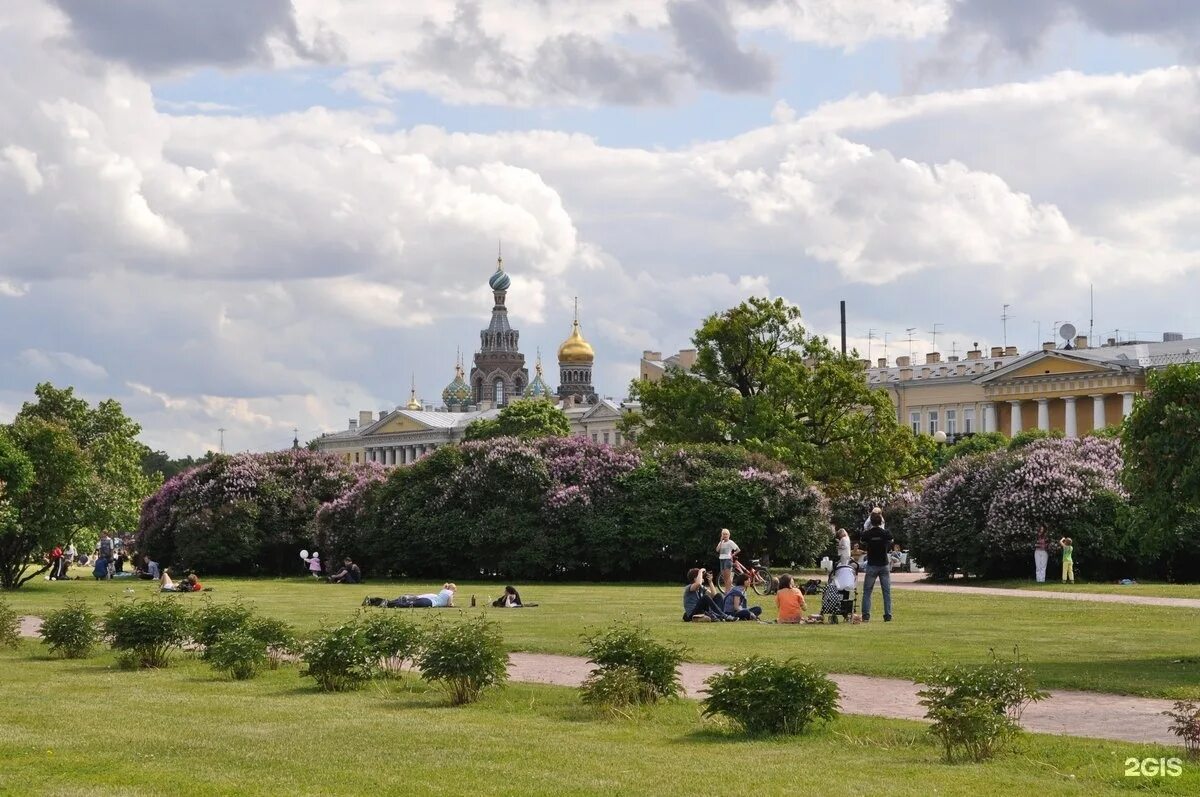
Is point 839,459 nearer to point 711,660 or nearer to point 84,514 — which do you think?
point 84,514

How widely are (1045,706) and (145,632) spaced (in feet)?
39.3

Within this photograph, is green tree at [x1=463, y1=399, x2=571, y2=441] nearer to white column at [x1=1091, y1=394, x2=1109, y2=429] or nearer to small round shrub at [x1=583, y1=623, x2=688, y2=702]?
white column at [x1=1091, y1=394, x2=1109, y2=429]

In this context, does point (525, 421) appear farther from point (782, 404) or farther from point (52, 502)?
point (52, 502)

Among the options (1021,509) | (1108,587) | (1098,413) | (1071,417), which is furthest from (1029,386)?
(1108,587)

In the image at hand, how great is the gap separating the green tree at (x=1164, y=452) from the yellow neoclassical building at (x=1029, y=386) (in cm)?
8508

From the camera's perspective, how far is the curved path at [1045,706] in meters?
15.1

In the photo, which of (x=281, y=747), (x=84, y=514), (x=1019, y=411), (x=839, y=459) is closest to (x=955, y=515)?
(x=839, y=459)

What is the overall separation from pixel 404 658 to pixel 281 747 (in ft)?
18.6

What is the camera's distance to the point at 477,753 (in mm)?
14367

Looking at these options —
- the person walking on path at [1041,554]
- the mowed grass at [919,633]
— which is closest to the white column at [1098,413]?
the person walking on path at [1041,554]

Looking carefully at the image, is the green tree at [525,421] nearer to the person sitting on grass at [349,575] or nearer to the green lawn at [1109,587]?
the person sitting on grass at [349,575]

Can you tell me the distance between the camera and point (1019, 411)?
11619 centimetres

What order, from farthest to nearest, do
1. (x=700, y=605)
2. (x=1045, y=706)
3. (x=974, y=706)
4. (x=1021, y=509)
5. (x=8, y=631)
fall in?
(x=1021, y=509) < (x=700, y=605) < (x=8, y=631) < (x=1045, y=706) < (x=974, y=706)

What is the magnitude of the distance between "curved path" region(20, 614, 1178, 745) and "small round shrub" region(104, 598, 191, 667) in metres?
4.97
